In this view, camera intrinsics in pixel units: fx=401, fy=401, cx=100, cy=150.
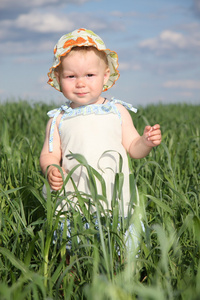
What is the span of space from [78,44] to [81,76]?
0.56 ft

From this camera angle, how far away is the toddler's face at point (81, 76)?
2.19 meters

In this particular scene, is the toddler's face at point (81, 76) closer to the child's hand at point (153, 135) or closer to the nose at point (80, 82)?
the nose at point (80, 82)

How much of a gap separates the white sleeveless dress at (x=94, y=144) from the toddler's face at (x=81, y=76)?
0.26ft

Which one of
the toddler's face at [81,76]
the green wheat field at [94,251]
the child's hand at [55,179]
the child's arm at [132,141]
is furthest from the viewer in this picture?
the child's arm at [132,141]

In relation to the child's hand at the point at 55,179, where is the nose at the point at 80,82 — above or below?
above

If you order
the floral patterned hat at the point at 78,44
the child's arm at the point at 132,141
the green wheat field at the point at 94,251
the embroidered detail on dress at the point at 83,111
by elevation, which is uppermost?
the floral patterned hat at the point at 78,44

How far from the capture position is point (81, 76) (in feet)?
7.27

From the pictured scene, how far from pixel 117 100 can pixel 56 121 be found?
1.30 ft

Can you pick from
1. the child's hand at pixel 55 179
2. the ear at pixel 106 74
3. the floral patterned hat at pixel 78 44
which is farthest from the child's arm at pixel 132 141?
the child's hand at pixel 55 179

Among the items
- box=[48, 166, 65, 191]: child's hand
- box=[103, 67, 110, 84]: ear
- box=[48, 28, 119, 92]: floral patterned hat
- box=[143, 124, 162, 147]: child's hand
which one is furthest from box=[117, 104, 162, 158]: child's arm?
box=[48, 166, 65, 191]: child's hand

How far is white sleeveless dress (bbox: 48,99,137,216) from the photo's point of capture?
216cm

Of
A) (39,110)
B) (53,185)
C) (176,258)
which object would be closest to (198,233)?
(176,258)

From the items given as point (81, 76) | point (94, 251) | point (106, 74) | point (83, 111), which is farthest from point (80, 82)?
point (94, 251)

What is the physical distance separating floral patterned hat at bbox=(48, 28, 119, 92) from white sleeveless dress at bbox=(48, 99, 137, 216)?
0.75 feet
